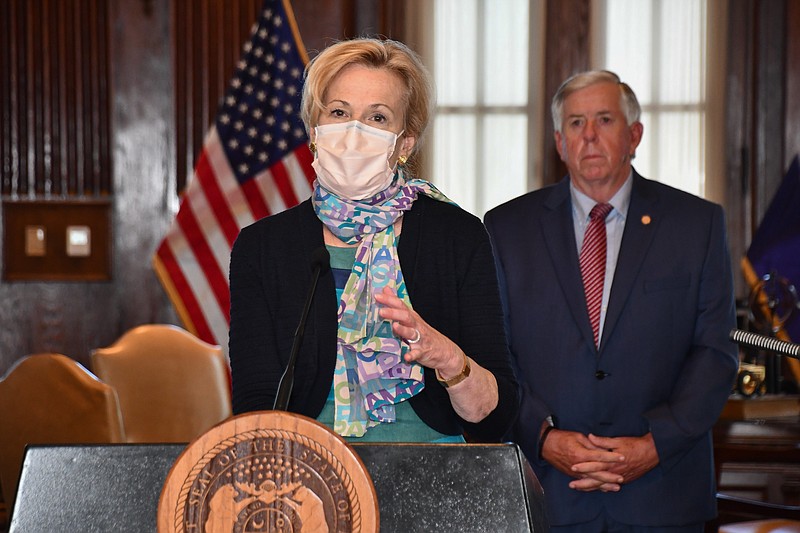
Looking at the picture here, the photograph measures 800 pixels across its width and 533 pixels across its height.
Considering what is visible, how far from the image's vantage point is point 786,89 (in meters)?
5.01

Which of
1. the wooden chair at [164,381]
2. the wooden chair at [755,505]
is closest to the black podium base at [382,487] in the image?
the wooden chair at [755,505]

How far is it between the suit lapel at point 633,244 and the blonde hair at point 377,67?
3.33 ft

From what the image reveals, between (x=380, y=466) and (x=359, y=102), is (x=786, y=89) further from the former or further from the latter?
(x=380, y=466)

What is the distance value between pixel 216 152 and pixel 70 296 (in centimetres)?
106

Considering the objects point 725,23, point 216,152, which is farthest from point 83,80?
point 725,23

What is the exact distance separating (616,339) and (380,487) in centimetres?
158

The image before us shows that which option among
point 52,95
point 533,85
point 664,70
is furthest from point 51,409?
point 664,70

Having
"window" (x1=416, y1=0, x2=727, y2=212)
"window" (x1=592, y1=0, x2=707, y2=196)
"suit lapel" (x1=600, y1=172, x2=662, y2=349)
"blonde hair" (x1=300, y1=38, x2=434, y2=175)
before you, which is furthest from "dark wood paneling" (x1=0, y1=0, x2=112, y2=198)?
"blonde hair" (x1=300, y1=38, x2=434, y2=175)

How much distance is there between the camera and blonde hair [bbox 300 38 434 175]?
1727 millimetres

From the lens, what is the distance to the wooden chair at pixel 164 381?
13.1 ft

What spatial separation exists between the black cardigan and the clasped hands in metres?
0.91

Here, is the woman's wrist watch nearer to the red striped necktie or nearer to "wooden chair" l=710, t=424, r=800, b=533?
the red striped necktie

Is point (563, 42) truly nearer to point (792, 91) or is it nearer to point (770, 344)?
point (792, 91)

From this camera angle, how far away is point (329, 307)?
1692mm
